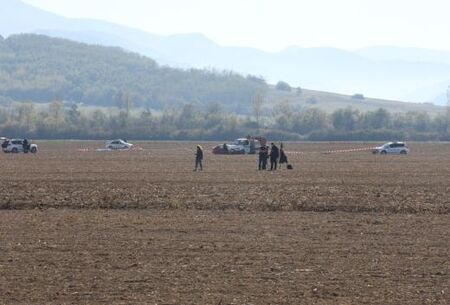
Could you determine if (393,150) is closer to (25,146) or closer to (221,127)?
(25,146)

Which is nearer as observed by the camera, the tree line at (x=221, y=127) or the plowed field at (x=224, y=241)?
the plowed field at (x=224, y=241)

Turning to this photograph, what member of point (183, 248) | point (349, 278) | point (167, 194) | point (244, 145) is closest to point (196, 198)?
point (167, 194)

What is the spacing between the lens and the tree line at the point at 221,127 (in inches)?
5098

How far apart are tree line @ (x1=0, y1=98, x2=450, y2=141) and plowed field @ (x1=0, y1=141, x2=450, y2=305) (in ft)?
295

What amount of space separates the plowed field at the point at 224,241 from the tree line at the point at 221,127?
8982 centimetres

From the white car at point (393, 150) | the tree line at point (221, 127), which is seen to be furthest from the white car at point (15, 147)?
the tree line at point (221, 127)

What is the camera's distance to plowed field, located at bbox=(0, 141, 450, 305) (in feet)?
54.2

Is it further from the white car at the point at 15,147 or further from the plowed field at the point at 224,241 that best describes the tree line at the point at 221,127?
the plowed field at the point at 224,241

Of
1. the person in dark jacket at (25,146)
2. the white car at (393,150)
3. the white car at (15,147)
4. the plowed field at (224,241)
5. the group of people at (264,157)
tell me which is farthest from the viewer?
the white car at (393,150)

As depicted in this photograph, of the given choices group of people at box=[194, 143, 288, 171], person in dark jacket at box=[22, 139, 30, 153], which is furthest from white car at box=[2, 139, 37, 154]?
group of people at box=[194, 143, 288, 171]

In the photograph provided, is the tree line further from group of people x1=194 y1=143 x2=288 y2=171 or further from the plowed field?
the plowed field

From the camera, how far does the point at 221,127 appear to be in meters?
139

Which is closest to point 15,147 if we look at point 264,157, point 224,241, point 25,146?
point 25,146

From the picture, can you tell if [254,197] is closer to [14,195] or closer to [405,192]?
[405,192]
